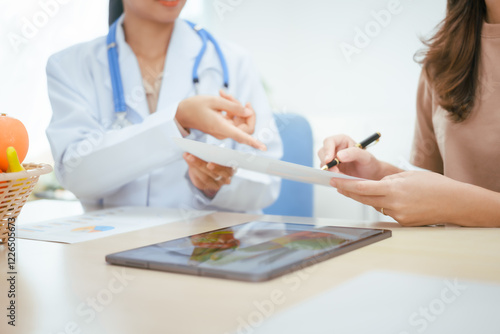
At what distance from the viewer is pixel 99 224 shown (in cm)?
88

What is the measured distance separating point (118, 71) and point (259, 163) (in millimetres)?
639

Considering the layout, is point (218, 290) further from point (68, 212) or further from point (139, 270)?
point (68, 212)

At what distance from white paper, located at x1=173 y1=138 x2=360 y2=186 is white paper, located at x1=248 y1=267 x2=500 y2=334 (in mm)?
241

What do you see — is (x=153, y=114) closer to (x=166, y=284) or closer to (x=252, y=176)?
(x=252, y=176)

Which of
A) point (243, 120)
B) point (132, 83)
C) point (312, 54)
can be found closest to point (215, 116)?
point (243, 120)

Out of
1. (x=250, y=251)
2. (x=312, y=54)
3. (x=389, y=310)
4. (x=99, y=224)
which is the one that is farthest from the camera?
(x=312, y=54)

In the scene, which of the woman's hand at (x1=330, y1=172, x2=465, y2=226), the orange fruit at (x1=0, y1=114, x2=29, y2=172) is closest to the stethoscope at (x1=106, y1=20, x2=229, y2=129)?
the orange fruit at (x1=0, y1=114, x2=29, y2=172)

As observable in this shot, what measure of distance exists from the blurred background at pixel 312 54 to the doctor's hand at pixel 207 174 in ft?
3.22

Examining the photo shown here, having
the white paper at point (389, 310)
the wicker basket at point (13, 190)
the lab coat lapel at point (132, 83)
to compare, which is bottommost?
the white paper at point (389, 310)

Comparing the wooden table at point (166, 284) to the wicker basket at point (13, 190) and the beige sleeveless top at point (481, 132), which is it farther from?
the beige sleeveless top at point (481, 132)

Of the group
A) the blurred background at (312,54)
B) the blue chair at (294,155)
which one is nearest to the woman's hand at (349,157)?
the blue chair at (294,155)

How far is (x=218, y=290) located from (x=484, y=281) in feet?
0.83

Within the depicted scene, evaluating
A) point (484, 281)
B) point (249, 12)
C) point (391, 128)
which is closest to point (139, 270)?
point (484, 281)

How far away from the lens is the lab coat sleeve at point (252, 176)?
119 cm
